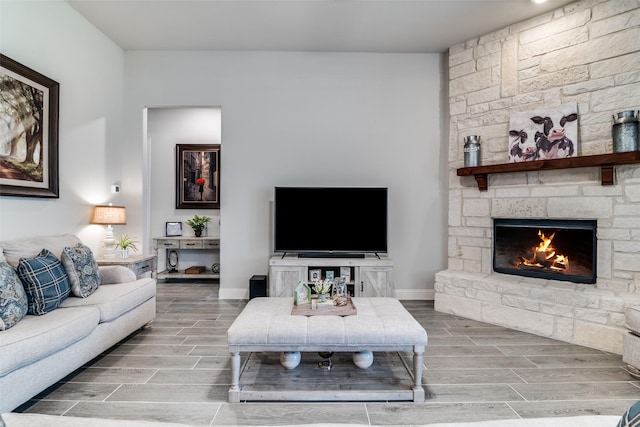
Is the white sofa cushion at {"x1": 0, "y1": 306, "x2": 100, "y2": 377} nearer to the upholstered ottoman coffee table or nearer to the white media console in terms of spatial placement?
the upholstered ottoman coffee table

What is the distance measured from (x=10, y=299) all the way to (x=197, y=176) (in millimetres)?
3764

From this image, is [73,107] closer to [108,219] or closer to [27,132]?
[27,132]

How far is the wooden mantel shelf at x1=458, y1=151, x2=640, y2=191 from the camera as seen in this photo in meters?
2.77

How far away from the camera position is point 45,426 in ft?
3.63

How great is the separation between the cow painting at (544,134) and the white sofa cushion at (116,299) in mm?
3784

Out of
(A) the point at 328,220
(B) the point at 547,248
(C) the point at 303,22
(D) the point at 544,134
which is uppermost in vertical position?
(C) the point at 303,22

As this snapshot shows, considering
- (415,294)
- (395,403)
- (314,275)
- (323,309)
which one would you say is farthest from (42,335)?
(415,294)

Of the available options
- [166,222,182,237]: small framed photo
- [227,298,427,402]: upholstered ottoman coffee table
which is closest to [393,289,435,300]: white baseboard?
[227,298,427,402]: upholstered ottoman coffee table

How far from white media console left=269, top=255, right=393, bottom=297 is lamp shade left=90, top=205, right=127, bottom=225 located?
1.74 m

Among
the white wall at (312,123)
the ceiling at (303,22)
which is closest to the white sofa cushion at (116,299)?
the white wall at (312,123)

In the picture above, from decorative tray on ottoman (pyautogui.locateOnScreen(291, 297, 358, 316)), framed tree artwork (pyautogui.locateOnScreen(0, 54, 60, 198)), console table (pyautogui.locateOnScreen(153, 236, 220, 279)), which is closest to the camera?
decorative tray on ottoman (pyautogui.locateOnScreen(291, 297, 358, 316))

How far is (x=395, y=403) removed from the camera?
199cm

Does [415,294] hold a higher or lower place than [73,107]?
lower

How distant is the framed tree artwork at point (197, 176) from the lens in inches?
218
